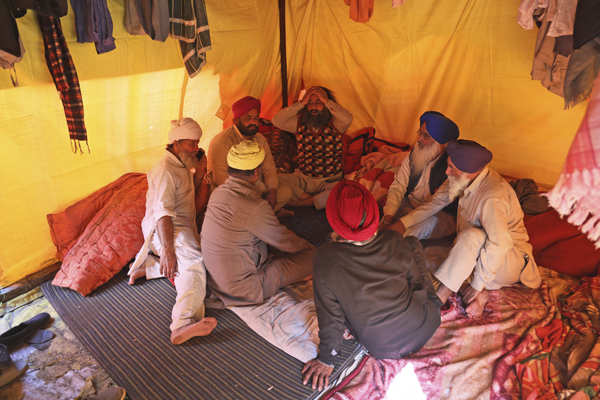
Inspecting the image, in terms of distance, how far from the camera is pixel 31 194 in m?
2.98

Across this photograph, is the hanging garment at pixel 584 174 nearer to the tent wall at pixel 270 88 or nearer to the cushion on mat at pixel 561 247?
the cushion on mat at pixel 561 247

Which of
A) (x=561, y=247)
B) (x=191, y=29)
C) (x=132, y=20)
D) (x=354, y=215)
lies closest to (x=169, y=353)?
(x=354, y=215)

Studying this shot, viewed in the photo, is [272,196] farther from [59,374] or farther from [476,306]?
[59,374]

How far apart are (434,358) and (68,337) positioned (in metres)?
2.30

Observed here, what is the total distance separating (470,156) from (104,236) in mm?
2754

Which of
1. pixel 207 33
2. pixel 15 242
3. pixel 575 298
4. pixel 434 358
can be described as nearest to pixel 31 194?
pixel 15 242

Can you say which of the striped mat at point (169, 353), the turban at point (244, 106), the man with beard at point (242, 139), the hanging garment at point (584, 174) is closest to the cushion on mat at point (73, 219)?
the striped mat at point (169, 353)

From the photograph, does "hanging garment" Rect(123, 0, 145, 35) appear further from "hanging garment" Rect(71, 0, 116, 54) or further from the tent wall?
"hanging garment" Rect(71, 0, 116, 54)

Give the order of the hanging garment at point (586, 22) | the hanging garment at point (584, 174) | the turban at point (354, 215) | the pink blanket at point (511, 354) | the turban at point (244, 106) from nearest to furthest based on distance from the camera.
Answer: the hanging garment at point (584, 174)
the turban at point (354, 215)
the hanging garment at point (586, 22)
the pink blanket at point (511, 354)
the turban at point (244, 106)

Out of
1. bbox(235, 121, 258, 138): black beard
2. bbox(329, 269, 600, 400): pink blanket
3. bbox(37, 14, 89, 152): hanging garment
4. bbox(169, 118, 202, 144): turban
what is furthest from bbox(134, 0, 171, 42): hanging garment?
bbox(329, 269, 600, 400): pink blanket

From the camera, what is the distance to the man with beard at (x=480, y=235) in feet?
7.72

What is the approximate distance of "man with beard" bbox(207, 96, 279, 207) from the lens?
11.4 ft

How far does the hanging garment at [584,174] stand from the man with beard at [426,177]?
1774 millimetres

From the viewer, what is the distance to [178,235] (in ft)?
9.31
